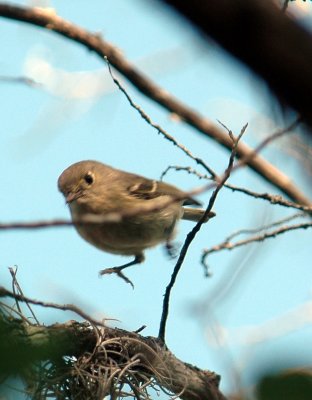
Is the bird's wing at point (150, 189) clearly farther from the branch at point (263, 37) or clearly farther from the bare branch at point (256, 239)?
the branch at point (263, 37)

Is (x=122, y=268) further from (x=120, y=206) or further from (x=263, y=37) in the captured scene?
(x=263, y=37)

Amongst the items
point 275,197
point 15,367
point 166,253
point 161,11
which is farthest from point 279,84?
point 166,253

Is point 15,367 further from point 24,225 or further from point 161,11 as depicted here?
point 161,11

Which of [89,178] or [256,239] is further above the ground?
[89,178]

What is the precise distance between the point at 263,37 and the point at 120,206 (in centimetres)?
406

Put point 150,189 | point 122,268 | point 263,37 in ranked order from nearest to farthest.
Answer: point 263,37 < point 122,268 < point 150,189

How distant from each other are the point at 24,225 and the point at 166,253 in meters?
3.35

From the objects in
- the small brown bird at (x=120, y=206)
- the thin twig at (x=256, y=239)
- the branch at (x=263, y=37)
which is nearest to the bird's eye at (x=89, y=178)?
the small brown bird at (x=120, y=206)

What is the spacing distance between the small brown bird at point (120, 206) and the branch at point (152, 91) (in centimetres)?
58

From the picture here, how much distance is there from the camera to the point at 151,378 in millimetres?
2914

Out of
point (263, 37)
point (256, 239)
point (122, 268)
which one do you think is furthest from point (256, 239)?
point (263, 37)

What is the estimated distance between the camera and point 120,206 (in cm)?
475

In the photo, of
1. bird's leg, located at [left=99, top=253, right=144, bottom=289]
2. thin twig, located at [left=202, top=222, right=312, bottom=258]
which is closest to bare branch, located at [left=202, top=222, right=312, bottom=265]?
thin twig, located at [left=202, top=222, right=312, bottom=258]

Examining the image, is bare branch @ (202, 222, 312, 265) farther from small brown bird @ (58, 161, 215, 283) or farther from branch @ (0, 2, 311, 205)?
branch @ (0, 2, 311, 205)
